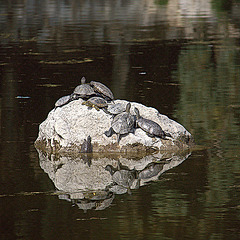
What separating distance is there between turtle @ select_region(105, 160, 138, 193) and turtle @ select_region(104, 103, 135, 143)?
539mm

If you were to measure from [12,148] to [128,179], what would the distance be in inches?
Answer: 90.7

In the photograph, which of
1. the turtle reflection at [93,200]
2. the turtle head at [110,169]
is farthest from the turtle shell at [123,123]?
the turtle reflection at [93,200]

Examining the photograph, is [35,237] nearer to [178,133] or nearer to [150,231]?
[150,231]

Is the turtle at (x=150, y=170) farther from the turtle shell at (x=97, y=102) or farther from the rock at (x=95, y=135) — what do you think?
the turtle shell at (x=97, y=102)

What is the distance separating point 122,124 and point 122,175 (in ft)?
3.25

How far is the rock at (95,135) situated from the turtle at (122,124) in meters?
0.08

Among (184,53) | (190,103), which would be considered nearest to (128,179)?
(190,103)

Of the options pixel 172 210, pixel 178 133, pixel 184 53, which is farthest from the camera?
pixel 184 53

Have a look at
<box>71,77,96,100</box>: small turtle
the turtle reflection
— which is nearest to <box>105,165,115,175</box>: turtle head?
the turtle reflection

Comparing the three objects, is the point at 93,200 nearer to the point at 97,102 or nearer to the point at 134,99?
the point at 97,102

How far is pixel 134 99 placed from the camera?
12992 millimetres

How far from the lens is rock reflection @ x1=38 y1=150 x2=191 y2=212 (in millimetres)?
7516

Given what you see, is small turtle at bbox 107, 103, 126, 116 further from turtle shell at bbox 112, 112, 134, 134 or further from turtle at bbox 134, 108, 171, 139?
turtle at bbox 134, 108, 171, 139

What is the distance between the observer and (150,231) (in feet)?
21.0
